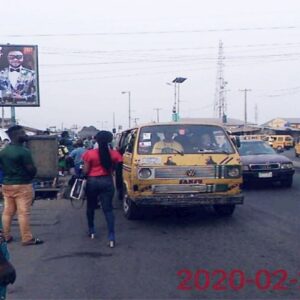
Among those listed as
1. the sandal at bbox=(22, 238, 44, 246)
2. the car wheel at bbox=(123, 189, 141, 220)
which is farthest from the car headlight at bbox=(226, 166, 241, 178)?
the sandal at bbox=(22, 238, 44, 246)

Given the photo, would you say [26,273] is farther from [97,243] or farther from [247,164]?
[247,164]

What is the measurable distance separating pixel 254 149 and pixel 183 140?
26.4 feet

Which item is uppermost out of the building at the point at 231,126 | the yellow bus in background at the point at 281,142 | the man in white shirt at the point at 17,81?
the man in white shirt at the point at 17,81

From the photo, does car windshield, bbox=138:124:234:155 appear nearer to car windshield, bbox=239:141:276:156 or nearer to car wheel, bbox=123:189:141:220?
car wheel, bbox=123:189:141:220

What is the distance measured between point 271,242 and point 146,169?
9.50ft

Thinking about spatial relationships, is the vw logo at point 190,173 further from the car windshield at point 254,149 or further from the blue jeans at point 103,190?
the car windshield at point 254,149

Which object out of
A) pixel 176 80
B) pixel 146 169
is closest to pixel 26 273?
pixel 146 169

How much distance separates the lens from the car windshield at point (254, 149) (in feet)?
63.1

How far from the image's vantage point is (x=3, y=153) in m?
9.38

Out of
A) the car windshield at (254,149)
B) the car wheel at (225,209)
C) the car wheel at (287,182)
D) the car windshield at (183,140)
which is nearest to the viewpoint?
the car windshield at (183,140)

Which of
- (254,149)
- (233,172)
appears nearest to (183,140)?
(233,172)

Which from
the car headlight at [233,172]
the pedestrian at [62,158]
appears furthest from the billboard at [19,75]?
the car headlight at [233,172]

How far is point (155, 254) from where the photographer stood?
8.67 meters

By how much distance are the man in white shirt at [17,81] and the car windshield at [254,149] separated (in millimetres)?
13154
